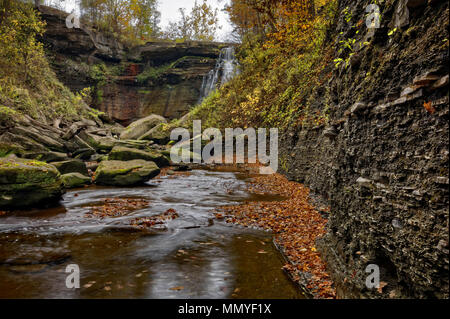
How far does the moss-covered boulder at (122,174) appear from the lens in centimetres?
1159

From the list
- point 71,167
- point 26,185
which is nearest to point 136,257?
point 26,185

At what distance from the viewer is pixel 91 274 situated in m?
4.25

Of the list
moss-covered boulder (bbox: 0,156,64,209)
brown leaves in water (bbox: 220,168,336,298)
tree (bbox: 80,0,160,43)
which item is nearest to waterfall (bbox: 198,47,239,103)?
tree (bbox: 80,0,160,43)

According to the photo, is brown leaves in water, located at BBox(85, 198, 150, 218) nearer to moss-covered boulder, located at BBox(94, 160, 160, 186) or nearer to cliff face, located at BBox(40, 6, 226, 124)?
moss-covered boulder, located at BBox(94, 160, 160, 186)

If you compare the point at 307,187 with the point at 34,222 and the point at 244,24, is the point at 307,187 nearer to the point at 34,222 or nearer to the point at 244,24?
the point at 34,222

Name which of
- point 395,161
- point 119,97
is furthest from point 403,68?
point 119,97

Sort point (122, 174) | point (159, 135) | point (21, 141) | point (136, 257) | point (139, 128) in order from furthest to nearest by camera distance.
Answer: point (139, 128), point (159, 135), point (21, 141), point (122, 174), point (136, 257)

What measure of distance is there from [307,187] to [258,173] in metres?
5.01

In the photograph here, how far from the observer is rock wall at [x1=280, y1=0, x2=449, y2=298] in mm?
2273

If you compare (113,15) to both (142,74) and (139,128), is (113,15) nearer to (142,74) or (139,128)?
(142,74)

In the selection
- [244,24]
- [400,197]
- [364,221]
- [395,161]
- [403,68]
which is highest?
[244,24]

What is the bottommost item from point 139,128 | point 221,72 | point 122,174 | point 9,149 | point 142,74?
point 122,174

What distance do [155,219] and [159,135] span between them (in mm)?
19427

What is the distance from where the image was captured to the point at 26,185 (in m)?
7.63
